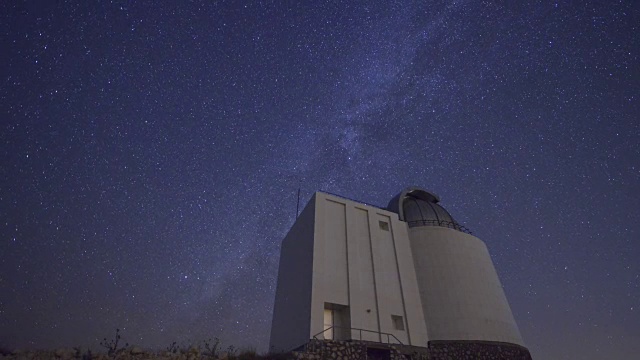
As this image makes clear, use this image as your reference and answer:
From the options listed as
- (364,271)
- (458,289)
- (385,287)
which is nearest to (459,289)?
(458,289)

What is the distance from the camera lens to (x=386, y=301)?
18.1 m

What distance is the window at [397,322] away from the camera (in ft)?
58.5

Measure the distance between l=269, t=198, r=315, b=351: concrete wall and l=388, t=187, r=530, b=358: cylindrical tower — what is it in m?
7.14

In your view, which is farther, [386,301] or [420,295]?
[420,295]

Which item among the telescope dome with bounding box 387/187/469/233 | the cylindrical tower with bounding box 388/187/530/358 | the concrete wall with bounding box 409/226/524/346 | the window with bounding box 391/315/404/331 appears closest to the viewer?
the window with bounding box 391/315/404/331

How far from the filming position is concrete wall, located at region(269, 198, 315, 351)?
17.0 metres

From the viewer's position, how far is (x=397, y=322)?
18094mm

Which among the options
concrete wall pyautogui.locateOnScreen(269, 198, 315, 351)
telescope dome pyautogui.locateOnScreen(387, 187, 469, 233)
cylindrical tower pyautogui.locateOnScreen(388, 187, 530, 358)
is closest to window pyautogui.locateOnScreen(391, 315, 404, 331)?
cylindrical tower pyautogui.locateOnScreen(388, 187, 530, 358)

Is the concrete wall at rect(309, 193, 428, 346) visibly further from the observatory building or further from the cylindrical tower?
the cylindrical tower

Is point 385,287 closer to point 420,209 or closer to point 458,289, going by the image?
point 458,289

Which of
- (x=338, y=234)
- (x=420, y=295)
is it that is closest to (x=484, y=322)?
(x=420, y=295)

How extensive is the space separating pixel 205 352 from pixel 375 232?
11.2 m

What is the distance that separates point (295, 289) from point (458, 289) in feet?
32.2

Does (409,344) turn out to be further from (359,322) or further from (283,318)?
(283,318)
